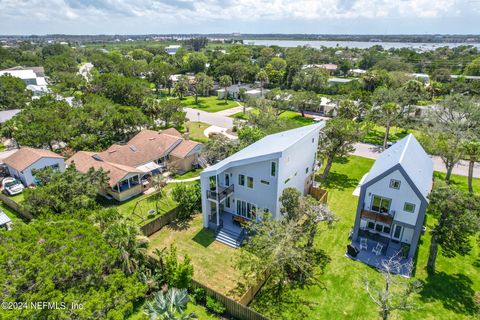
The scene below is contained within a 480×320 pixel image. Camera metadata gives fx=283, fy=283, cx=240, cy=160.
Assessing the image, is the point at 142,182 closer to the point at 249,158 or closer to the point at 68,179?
the point at 68,179

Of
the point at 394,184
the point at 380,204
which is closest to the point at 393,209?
the point at 380,204

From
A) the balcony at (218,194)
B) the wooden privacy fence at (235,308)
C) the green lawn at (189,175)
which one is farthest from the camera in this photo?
the green lawn at (189,175)

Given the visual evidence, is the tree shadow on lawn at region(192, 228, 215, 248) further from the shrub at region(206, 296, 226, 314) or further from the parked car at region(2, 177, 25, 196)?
the parked car at region(2, 177, 25, 196)

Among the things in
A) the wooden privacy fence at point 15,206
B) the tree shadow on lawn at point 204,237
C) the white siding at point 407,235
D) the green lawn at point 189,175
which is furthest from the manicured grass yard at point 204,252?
the white siding at point 407,235

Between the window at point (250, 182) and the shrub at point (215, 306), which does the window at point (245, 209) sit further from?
the shrub at point (215, 306)

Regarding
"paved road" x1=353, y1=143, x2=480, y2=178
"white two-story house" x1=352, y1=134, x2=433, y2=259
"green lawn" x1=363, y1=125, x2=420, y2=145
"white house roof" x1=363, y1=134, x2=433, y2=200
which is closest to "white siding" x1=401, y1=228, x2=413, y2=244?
"white two-story house" x1=352, y1=134, x2=433, y2=259
